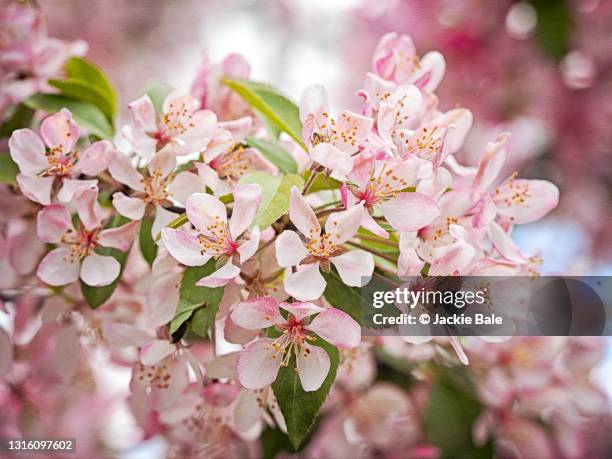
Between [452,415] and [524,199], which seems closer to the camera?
[524,199]

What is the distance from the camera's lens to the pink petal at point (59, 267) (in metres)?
0.45

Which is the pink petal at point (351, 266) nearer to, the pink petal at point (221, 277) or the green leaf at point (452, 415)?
the pink petal at point (221, 277)

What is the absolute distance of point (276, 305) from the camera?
387 mm

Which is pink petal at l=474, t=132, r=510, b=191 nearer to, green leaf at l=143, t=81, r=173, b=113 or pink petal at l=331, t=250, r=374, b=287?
pink petal at l=331, t=250, r=374, b=287

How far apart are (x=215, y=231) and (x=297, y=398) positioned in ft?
0.34

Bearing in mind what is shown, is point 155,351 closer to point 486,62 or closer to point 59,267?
point 59,267

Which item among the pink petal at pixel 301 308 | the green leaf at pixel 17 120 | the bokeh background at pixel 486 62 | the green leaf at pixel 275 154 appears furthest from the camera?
the bokeh background at pixel 486 62

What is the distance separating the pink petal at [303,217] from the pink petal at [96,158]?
0.43 ft

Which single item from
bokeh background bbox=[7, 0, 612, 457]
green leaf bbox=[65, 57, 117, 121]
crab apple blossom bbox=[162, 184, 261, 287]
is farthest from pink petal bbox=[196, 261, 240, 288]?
bokeh background bbox=[7, 0, 612, 457]

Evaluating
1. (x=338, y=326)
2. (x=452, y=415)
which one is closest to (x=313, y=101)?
(x=338, y=326)

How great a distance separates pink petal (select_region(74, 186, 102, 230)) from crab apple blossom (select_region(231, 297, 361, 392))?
0.12m

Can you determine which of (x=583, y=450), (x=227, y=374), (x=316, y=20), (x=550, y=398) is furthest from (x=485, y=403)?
(x=316, y=20)

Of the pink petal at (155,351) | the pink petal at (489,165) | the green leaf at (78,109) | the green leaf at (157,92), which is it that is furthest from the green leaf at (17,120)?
the pink petal at (489,165)

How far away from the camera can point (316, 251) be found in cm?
38
